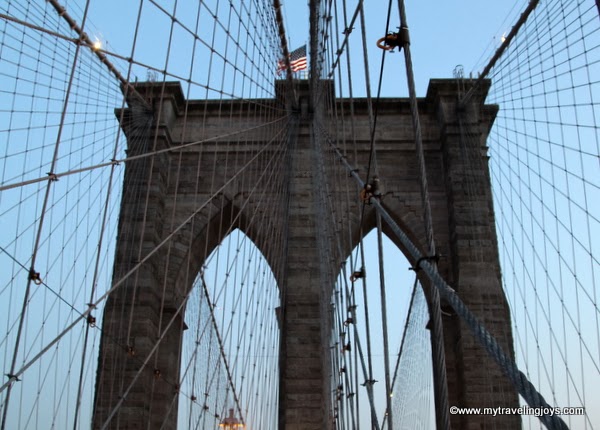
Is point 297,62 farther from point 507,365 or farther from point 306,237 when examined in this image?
point 507,365

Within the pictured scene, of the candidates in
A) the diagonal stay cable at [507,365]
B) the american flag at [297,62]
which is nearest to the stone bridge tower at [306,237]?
the american flag at [297,62]

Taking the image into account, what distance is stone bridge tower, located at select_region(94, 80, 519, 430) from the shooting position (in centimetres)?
1106

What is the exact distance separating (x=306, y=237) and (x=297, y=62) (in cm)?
339

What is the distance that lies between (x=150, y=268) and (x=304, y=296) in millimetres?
2499

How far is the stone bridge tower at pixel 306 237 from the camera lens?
11.1m

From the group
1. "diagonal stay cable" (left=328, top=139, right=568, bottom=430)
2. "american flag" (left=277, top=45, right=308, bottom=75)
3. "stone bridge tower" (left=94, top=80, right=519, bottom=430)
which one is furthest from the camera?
"american flag" (left=277, top=45, right=308, bottom=75)

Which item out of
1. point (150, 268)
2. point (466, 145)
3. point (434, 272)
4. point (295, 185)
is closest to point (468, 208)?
point (466, 145)

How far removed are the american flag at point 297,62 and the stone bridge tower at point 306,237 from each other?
34 centimetres

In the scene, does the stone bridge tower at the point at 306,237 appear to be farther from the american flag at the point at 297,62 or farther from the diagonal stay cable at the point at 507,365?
the diagonal stay cable at the point at 507,365

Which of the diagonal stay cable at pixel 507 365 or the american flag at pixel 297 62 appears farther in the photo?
the american flag at pixel 297 62

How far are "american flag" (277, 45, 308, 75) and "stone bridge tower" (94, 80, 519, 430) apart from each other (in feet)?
1.13

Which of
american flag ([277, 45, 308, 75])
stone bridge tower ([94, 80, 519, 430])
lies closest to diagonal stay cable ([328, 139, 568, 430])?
stone bridge tower ([94, 80, 519, 430])

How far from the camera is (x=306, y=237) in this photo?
12516 mm

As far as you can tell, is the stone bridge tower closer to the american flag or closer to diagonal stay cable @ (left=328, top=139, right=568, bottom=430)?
the american flag
